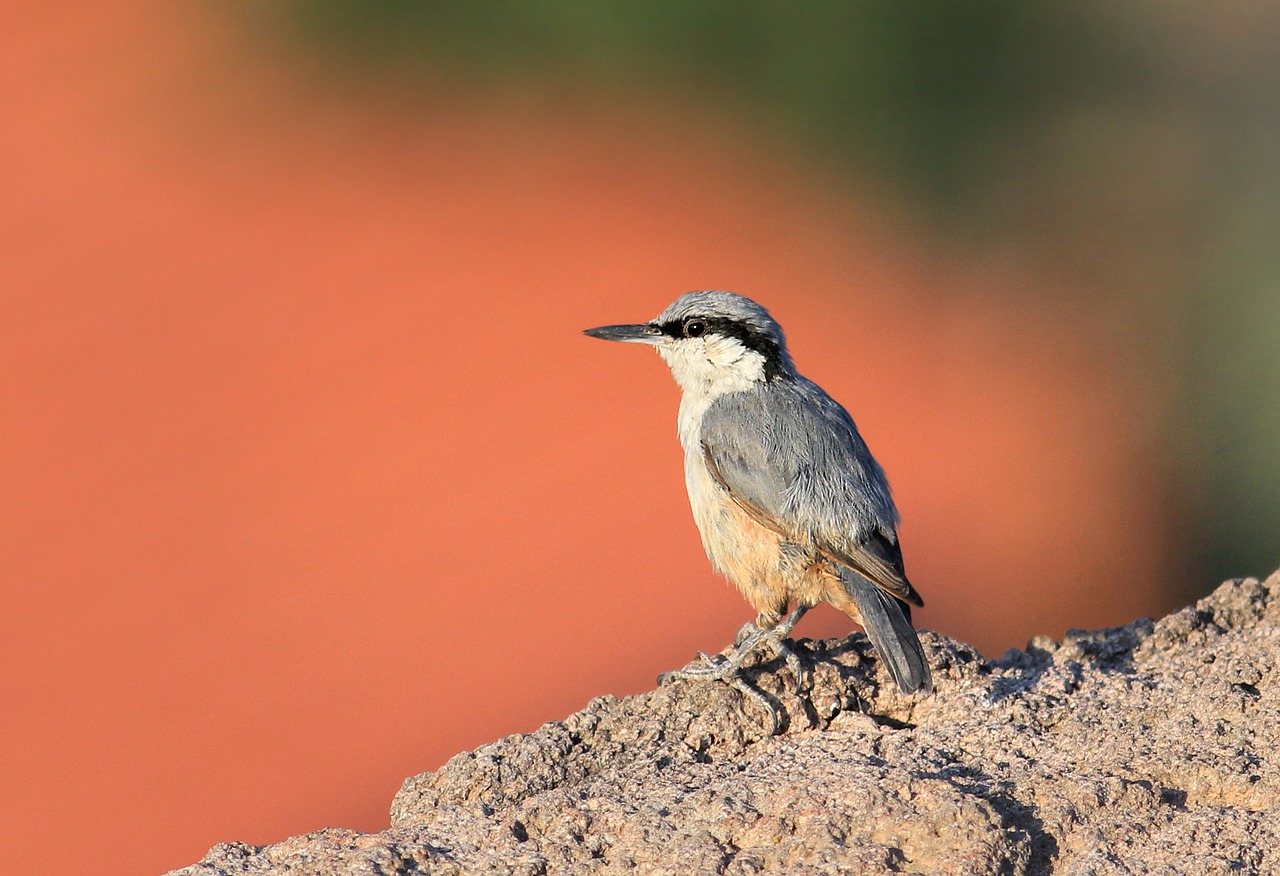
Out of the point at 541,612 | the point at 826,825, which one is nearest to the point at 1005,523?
the point at 541,612

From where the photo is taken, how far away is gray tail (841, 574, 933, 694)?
377 cm

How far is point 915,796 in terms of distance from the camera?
3049mm

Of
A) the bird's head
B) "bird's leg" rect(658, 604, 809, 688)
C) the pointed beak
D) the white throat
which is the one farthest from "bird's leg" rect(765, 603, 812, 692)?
the pointed beak

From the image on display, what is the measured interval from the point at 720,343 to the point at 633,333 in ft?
1.26

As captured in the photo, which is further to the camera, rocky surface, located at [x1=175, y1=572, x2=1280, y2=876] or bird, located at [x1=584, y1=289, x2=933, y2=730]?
bird, located at [x1=584, y1=289, x2=933, y2=730]

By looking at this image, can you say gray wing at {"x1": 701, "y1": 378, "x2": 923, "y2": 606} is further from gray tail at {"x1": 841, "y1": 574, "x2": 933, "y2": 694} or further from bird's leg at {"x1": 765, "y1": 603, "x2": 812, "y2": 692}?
bird's leg at {"x1": 765, "y1": 603, "x2": 812, "y2": 692}

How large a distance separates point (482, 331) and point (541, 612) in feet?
12.9

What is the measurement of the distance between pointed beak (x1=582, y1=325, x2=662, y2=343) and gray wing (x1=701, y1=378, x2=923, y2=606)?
0.45m

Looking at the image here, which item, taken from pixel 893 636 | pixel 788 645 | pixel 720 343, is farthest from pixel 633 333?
pixel 893 636

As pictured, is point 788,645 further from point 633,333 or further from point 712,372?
point 633,333

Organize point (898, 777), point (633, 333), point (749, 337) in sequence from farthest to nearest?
point (633, 333) → point (749, 337) → point (898, 777)

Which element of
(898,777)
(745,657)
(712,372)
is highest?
(712,372)

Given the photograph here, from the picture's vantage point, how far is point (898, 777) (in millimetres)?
3139

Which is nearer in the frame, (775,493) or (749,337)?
(775,493)
